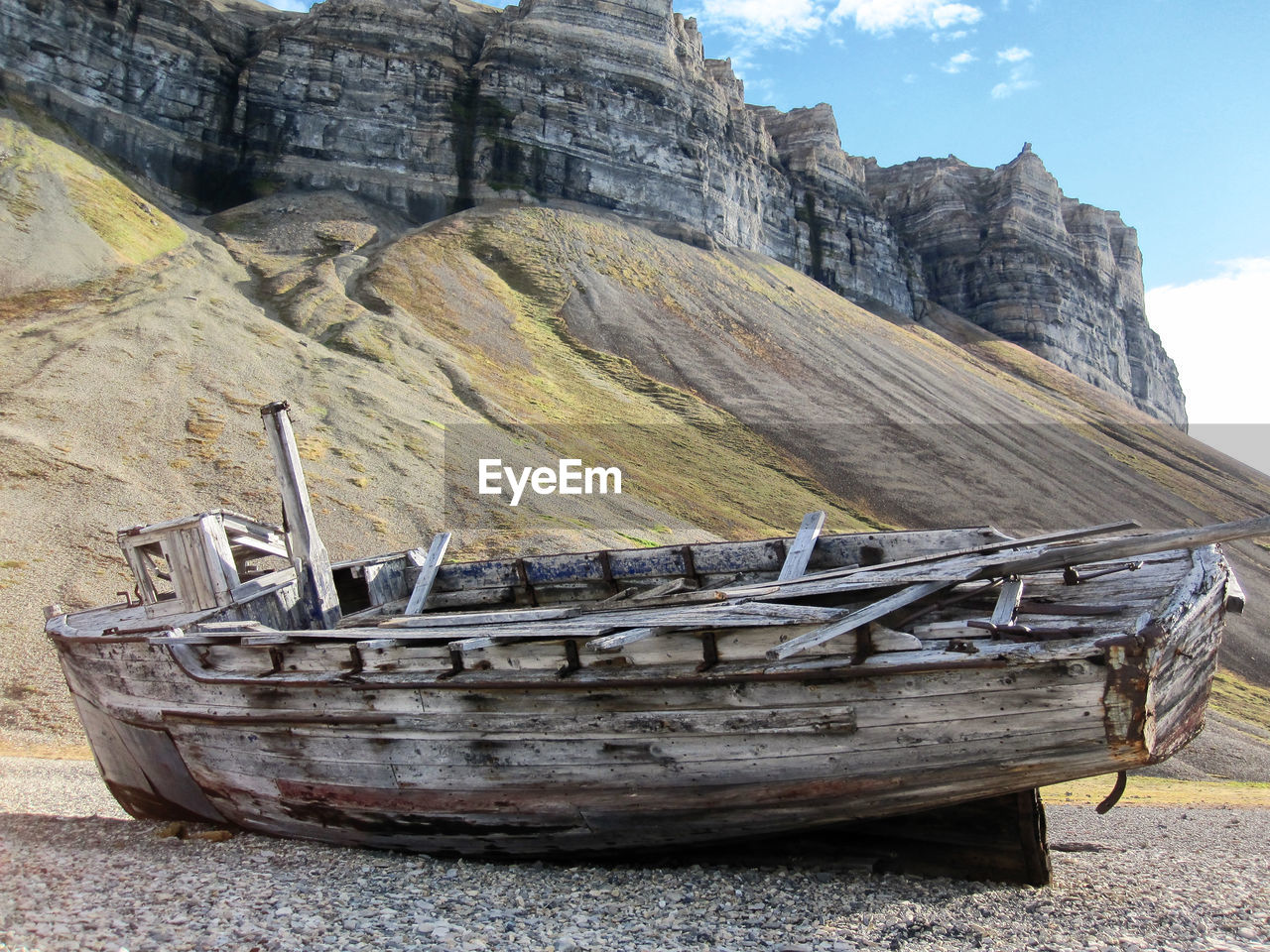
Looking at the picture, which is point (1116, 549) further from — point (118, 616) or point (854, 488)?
point (854, 488)

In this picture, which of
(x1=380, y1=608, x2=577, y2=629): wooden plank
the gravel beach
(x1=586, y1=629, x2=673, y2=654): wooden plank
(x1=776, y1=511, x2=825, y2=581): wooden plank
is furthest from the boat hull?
(x1=776, y1=511, x2=825, y2=581): wooden plank

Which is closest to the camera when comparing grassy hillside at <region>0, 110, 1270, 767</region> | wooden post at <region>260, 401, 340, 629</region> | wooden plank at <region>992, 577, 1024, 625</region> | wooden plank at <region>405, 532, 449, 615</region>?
wooden plank at <region>992, 577, 1024, 625</region>

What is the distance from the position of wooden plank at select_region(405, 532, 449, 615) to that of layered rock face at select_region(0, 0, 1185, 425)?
57.8m

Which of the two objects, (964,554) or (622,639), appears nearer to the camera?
(622,639)

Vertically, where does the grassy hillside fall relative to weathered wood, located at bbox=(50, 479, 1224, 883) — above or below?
above

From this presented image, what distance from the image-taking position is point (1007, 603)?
7.36 metres

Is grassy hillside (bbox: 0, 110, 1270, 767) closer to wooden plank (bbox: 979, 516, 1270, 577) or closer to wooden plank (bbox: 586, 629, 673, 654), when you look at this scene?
wooden plank (bbox: 586, 629, 673, 654)

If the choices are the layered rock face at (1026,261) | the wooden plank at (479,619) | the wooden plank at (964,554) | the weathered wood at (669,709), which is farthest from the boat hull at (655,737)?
the layered rock face at (1026,261)

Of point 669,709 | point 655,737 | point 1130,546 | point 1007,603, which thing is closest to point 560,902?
point 655,737

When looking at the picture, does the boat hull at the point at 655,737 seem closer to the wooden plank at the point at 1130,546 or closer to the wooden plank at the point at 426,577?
the wooden plank at the point at 1130,546

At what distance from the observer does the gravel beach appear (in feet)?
20.9

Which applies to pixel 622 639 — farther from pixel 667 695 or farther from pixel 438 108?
pixel 438 108

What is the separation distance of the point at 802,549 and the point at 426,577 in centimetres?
497

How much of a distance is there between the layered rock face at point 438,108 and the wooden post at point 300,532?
58.6m
